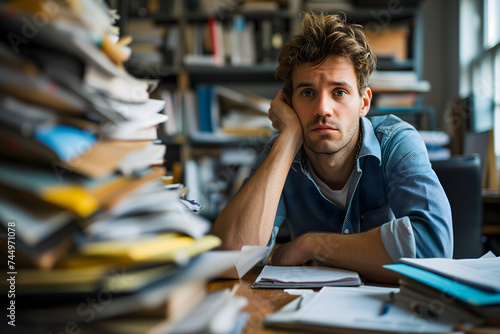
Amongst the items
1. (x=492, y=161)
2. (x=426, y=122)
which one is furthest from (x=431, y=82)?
(x=492, y=161)

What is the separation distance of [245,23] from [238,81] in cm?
46

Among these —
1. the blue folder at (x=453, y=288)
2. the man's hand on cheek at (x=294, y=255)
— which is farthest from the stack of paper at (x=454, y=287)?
the man's hand on cheek at (x=294, y=255)

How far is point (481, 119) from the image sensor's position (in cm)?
276

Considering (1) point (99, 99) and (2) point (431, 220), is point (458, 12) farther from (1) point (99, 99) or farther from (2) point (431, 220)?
(1) point (99, 99)

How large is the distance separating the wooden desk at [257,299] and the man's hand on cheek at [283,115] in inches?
23.9

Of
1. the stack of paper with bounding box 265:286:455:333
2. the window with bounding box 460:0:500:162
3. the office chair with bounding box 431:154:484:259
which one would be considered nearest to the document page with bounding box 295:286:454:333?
the stack of paper with bounding box 265:286:455:333

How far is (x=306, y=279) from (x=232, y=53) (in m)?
2.22

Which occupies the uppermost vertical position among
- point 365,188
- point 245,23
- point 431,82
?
point 245,23

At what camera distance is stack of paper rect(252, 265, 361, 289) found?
0.79 m

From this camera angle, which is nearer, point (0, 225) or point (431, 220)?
point (0, 225)

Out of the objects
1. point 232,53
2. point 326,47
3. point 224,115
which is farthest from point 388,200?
point 232,53

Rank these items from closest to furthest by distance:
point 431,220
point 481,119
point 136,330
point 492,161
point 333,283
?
point 136,330, point 333,283, point 431,220, point 492,161, point 481,119

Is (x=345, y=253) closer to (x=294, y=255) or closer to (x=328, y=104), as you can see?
(x=294, y=255)

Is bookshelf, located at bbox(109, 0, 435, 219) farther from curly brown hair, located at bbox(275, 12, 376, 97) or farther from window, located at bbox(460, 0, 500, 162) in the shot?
curly brown hair, located at bbox(275, 12, 376, 97)
